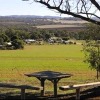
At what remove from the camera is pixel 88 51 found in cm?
2536

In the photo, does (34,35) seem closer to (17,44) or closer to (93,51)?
(17,44)

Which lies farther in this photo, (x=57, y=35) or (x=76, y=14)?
(x=57, y=35)

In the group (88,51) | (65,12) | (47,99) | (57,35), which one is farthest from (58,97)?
(57,35)

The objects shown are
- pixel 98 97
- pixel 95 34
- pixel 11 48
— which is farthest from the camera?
pixel 11 48

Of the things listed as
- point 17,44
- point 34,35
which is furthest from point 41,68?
point 34,35

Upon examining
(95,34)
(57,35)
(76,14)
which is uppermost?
(76,14)

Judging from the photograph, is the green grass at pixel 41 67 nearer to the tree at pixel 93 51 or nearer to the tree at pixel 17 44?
the tree at pixel 93 51

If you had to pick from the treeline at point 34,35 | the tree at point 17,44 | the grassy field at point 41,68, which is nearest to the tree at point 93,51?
the treeline at point 34,35

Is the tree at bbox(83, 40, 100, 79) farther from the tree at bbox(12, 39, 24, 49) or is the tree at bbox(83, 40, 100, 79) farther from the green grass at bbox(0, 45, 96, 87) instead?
the tree at bbox(12, 39, 24, 49)

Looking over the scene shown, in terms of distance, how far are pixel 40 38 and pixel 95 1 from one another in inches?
Answer: 6280

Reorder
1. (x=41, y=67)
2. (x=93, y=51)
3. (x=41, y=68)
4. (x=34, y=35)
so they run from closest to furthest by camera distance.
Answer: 1. (x=93, y=51)
2. (x=41, y=68)
3. (x=41, y=67)
4. (x=34, y=35)

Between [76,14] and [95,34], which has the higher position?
[76,14]

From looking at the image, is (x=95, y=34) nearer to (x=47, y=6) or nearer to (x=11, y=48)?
(x=47, y=6)

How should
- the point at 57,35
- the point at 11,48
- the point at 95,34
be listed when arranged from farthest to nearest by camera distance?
the point at 57,35 < the point at 11,48 < the point at 95,34
